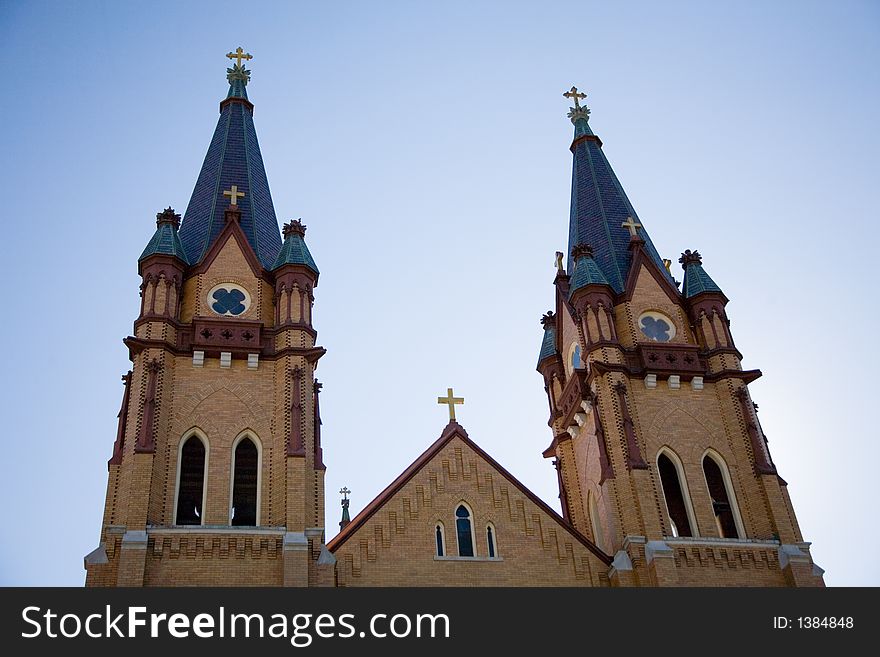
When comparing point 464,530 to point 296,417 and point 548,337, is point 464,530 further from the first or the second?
point 548,337

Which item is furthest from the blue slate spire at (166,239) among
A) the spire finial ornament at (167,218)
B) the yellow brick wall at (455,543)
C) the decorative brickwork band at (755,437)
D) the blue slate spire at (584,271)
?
the decorative brickwork band at (755,437)

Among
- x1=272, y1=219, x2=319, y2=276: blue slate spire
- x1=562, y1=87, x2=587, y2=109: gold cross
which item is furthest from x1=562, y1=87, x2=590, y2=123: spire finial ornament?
x1=272, y1=219, x2=319, y2=276: blue slate spire

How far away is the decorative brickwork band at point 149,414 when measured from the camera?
2692 cm

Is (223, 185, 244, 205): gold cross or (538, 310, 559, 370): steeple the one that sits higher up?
(223, 185, 244, 205): gold cross

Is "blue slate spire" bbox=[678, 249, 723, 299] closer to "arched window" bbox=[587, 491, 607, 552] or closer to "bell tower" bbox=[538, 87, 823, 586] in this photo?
"bell tower" bbox=[538, 87, 823, 586]

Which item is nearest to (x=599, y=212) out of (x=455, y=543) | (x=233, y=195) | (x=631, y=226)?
(x=631, y=226)

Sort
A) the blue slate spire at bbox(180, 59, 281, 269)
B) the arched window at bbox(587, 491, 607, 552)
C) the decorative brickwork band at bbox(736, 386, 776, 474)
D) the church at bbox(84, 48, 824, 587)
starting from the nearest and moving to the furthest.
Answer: the church at bbox(84, 48, 824, 587)
the decorative brickwork band at bbox(736, 386, 776, 474)
the arched window at bbox(587, 491, 607, 552)
the blue slate spire at bbox(180, 59, 281, 269)

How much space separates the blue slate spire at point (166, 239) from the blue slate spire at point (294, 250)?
2.79 meters

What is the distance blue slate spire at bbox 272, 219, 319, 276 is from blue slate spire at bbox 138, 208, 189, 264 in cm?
279

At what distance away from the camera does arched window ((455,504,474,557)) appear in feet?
90.0

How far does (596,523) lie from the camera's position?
31297 millimetres
